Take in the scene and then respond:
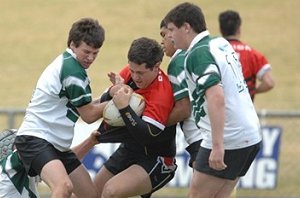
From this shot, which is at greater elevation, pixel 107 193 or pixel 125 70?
pixel 125 70

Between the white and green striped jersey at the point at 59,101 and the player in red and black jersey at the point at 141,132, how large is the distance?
0.33m

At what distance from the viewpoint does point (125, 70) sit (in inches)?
381

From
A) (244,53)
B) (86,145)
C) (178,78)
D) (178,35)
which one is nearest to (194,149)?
(178,78)

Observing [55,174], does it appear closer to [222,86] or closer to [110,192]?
[110,192]

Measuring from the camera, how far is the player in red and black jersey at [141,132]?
9.17m

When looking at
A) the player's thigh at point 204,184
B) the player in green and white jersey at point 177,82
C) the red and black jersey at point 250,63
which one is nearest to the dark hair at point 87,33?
the player in green and white jersey at point 177,82

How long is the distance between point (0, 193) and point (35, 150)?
60 cm

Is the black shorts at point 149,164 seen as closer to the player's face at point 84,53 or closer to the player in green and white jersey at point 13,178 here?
the player in green and white jersey at point 13,178

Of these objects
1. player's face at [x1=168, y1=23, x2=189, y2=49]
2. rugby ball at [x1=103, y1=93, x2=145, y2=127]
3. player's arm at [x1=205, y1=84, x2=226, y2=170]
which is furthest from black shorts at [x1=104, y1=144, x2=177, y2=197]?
player's face at [x1=168, y1=23, x2=189, y2=49]

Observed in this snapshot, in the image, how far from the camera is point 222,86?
888 cm

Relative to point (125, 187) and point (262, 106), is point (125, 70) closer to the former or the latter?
point (125, 187)

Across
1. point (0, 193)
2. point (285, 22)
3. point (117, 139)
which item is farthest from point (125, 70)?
point (285, 22)

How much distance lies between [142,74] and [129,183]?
3.02 ft

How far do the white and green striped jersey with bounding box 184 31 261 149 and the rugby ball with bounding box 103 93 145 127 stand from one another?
459 mm
